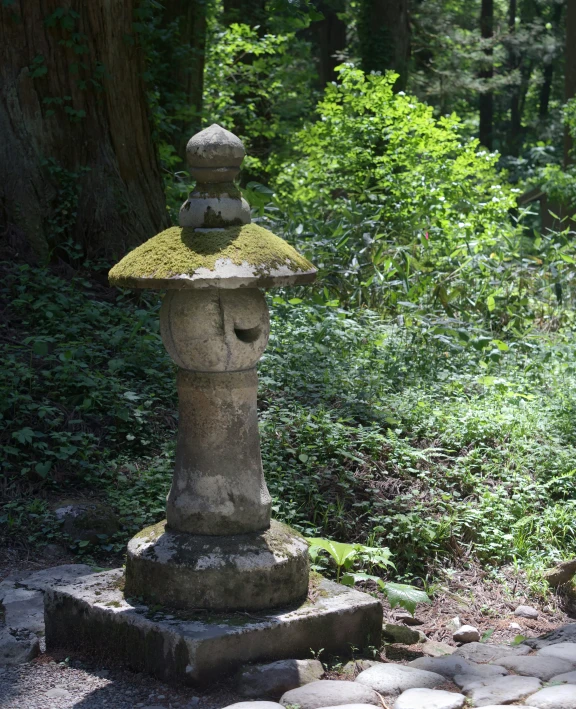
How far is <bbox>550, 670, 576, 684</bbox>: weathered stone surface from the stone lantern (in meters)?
0.82

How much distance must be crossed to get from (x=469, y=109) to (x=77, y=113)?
22.3 meters

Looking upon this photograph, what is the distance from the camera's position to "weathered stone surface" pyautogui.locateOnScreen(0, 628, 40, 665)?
412 centimetres

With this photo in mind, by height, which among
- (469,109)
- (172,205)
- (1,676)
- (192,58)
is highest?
(469,109)

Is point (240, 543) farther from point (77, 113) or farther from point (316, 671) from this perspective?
point (77, 113)

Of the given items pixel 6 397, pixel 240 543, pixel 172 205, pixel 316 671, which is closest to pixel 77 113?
pixel 172 205

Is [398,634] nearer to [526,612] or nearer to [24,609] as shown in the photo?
[526,612]

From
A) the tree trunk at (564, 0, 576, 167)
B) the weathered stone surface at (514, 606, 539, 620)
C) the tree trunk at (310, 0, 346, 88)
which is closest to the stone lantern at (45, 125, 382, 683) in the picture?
the weathered stone surface at (514, 606, 539, 620)

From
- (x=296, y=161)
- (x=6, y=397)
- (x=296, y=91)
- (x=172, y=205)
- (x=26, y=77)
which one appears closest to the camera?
(x=6, y=397)

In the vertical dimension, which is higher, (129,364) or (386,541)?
(129,364)

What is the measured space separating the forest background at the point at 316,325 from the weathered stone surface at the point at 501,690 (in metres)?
1.55

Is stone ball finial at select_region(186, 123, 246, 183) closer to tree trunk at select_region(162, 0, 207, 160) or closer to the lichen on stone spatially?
the lichen on stone

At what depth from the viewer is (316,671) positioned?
387cm

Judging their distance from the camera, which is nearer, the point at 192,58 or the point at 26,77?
the point at 26,77

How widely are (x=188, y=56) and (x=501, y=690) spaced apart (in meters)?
9.11
